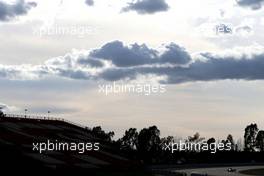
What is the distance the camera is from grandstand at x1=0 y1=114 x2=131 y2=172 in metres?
92.0

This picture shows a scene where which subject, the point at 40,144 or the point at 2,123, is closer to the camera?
the point at 40,144

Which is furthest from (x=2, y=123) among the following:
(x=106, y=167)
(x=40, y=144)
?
(x=106, y=167)

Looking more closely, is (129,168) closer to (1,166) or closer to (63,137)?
(63,137)

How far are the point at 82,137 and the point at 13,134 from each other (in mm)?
24768

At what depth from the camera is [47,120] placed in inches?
5782

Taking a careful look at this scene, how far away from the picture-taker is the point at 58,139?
390ft
